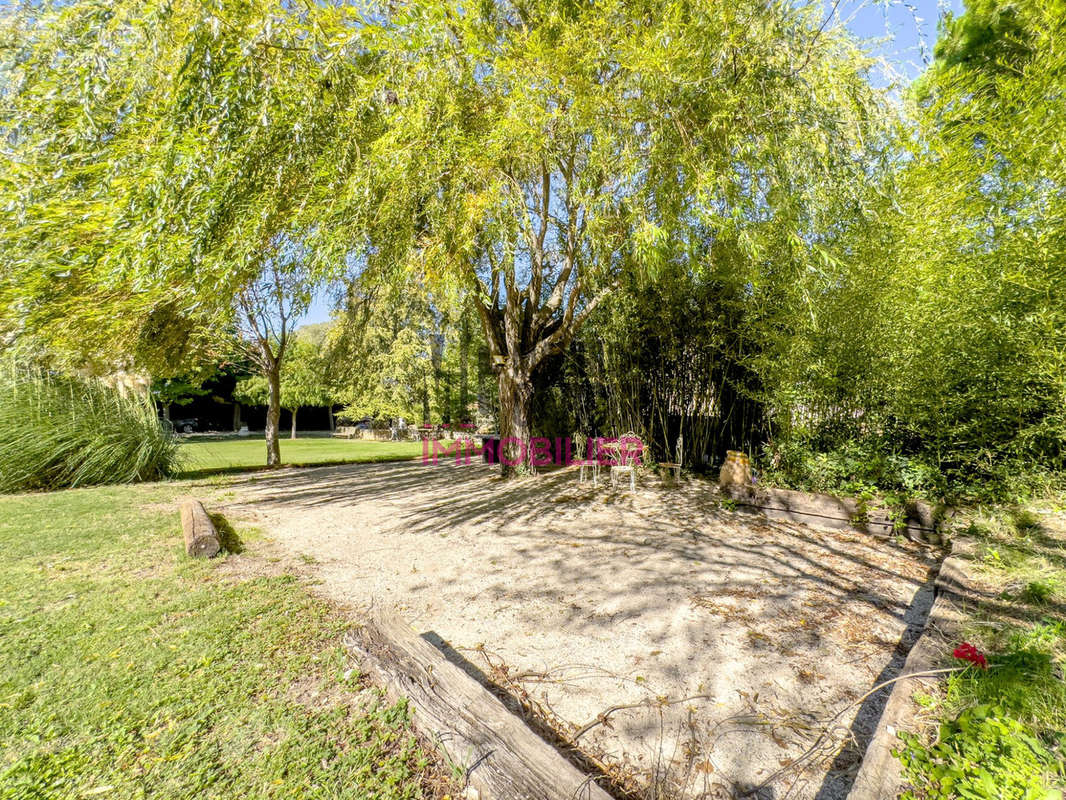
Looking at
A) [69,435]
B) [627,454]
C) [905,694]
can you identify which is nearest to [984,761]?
[905,694]

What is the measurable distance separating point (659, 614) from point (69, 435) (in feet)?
25.9

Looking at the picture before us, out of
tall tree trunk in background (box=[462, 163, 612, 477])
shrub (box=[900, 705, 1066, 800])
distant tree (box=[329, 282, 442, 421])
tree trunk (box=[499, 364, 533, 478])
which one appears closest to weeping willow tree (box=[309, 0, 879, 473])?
tall tree trunk in background (box=[462, 163, 612, 477])

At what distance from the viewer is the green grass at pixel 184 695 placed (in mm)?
1278

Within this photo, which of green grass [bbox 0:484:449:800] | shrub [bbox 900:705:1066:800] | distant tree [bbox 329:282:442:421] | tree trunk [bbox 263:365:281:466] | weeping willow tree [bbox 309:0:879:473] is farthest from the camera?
distant tree [bbox 329:282:442:421]

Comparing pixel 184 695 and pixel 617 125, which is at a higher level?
pixel 617 125

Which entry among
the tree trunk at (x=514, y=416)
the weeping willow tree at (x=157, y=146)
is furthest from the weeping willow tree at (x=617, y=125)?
the tree trunk at (x=514, y=416)

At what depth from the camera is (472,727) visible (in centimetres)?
136

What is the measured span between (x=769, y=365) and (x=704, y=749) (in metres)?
3.62

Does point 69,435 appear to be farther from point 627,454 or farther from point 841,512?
point 841,512

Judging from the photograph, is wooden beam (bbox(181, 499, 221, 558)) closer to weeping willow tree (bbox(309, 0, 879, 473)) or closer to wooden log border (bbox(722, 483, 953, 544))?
weeping willow tree (bbox(309, 0, 879, 473))

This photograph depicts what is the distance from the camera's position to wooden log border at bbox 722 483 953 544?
3438 mm

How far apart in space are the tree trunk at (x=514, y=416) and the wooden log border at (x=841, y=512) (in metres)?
2.99

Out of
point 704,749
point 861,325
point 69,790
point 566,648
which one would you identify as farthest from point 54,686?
point 861,325

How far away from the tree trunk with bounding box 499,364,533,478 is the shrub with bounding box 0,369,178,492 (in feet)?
17.4
